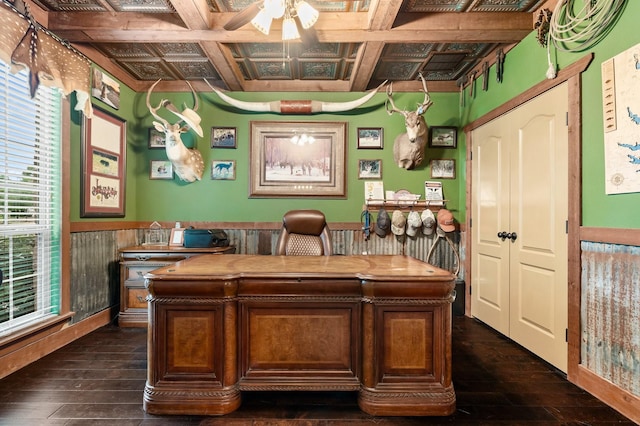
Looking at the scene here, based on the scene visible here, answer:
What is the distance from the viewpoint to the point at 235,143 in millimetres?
4473

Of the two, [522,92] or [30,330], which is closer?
[30,330]

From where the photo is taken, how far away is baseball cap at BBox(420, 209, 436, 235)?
4.25 metres

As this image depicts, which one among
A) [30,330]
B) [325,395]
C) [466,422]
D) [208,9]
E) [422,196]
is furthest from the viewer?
[422,196]

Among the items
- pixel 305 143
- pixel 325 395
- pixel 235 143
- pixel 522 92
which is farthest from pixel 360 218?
pixel 325 395

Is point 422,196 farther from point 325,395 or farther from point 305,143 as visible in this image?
point 325,395

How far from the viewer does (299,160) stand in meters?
4.45

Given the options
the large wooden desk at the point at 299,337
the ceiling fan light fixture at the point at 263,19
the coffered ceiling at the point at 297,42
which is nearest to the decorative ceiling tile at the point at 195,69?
the coffered ceiling at the point at 297,42

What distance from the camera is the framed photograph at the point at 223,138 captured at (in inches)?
176

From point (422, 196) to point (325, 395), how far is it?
2924 mm

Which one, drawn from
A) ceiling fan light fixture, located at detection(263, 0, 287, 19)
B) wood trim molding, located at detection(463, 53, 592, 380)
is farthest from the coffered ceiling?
wood trim molding, located at detection(463, 53, 592, 380)

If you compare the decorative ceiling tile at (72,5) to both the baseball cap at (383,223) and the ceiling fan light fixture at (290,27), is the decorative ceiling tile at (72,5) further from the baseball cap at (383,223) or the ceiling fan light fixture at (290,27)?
the baseball cap at (383,223)

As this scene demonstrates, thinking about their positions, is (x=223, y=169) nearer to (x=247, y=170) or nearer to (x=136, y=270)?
(x=247, y=170)

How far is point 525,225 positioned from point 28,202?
4.30 meters

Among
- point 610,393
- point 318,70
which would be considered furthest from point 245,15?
point 610,393
